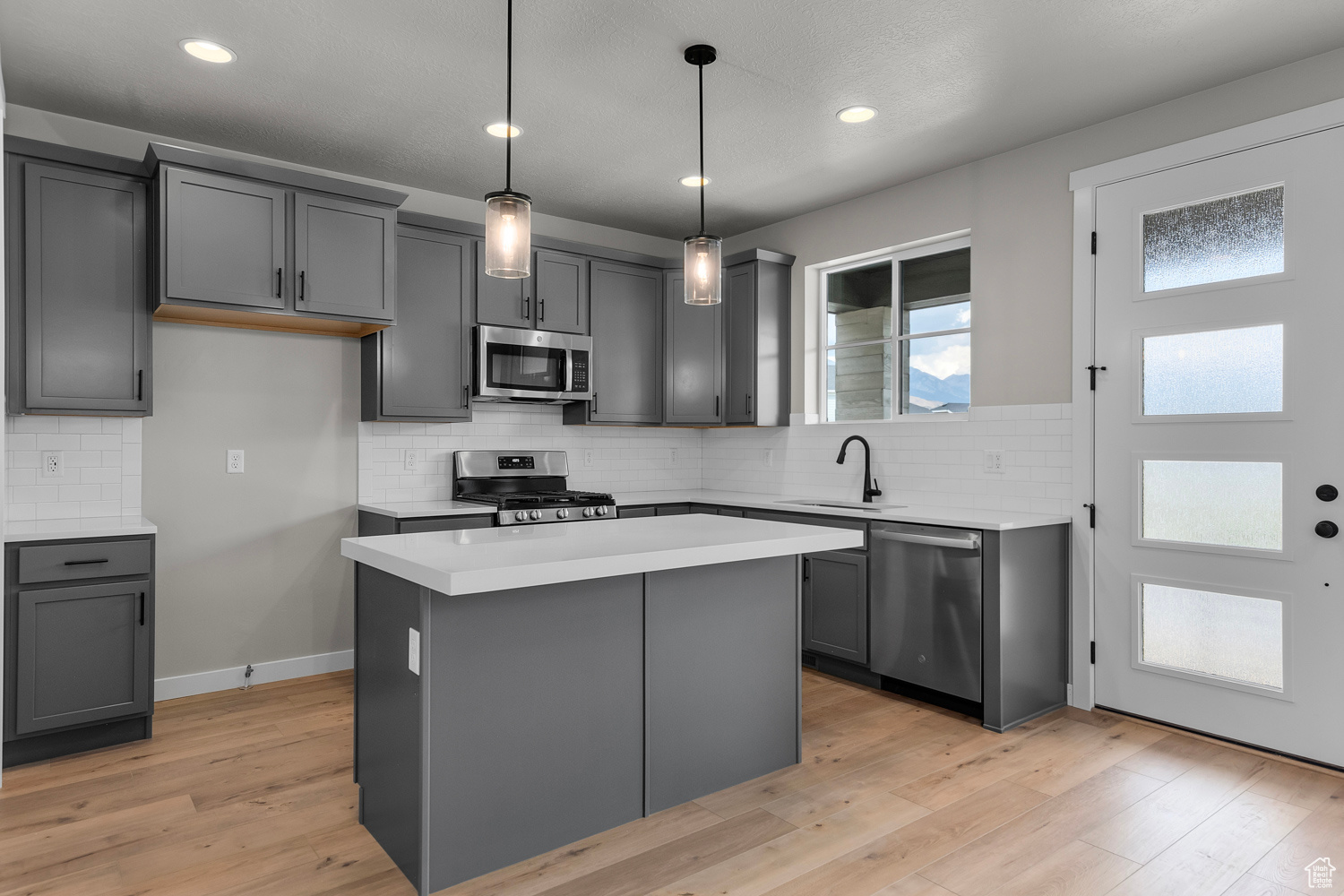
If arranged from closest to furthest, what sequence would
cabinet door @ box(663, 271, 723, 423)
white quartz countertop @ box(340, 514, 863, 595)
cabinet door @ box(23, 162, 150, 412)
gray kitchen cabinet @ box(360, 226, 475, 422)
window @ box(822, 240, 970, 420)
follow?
white quartz countertop @ box(340, 514, 863, 595) → cabinet door @ box(23, 162, 150, 412) → gray kitchen cabinet @ box(360, 226, 475, 422) → window @ box(822, 240, 970, 420) → cabinet door @ box(663, 271, 723, 423)

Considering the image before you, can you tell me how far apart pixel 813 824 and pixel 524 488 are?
9.10 ft

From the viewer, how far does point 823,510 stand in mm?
3955

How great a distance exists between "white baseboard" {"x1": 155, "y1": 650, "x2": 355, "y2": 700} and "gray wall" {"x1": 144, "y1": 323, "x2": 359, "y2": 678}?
0.04 metres

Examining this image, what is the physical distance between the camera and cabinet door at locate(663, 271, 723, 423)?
5.01m

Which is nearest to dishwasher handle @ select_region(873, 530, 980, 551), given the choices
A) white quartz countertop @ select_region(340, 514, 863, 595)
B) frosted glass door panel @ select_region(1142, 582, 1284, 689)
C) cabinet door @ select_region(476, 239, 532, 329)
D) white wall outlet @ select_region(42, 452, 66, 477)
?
frosted glass door panel @ select_region(1142, 582, 1284, 689)

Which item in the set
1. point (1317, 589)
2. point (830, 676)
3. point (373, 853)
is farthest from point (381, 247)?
point (1317, 589)

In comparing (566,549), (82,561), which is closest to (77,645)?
(82,561)

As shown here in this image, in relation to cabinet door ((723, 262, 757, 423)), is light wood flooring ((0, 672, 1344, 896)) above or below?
below

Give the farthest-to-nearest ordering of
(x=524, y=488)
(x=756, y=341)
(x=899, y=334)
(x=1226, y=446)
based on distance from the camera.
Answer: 1. (x=756, y=341)
2. (x=524, y=488)
3. (x=899, y=334)
4. (x=1226, y=446)

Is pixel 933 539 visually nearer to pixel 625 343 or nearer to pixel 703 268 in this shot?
pixel 703 268

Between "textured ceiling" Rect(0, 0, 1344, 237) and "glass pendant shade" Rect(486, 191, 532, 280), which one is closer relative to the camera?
"glass pendant shade" Rect(486, 191, 532, 280)

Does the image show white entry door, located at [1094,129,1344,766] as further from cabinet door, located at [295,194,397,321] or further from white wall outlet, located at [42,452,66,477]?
white wall outlet, located at [42,452,66,477]

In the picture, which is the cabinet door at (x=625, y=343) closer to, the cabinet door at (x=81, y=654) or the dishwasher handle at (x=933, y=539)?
the dishwasher handle at (x=933, y=539)

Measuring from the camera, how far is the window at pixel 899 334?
4.18m
